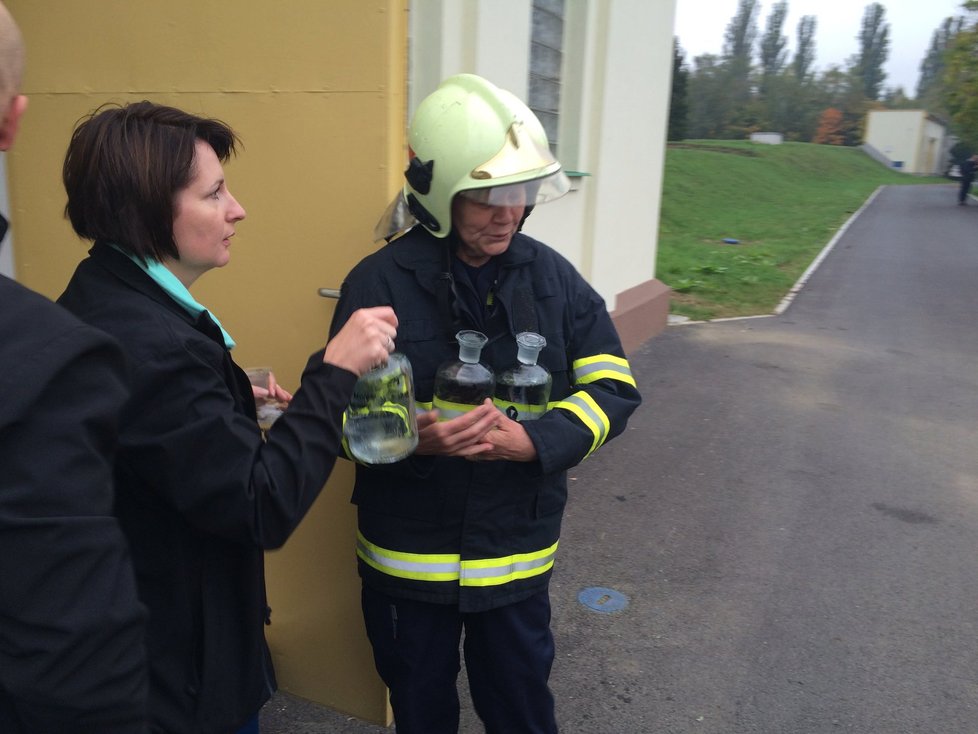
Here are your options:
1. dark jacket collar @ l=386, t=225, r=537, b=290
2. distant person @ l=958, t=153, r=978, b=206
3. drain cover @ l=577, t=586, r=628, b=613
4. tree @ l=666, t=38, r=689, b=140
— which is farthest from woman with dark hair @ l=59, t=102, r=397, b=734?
tree @ l=666, t=38, r=689, b=140

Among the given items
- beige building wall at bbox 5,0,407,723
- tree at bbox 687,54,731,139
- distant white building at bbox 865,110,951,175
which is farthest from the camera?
tree at bbox 687,54,731,139

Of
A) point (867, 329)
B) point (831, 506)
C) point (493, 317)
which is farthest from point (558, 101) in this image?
point (867, 329)

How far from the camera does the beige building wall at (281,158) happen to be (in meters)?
2.33

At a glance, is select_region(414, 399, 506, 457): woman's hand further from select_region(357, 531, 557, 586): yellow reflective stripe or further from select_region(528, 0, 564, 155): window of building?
select_region(528, 0, 564, 155): window of building

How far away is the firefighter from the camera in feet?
6.44

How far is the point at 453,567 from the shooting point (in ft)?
6.83

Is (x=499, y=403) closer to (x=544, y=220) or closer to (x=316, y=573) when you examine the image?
(x=316, y=573)

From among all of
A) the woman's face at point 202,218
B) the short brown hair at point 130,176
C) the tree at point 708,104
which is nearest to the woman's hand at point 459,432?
the woman's face at point 202,218

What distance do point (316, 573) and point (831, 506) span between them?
3.26 m

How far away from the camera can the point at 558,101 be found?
6.10m

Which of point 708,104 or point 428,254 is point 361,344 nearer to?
point 428,254

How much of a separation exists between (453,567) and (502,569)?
0.12m

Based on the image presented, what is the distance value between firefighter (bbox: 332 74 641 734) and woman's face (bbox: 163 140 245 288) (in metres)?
0.51

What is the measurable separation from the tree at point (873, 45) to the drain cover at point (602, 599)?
112270 mm
